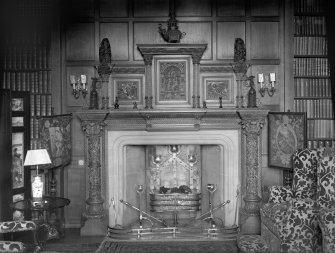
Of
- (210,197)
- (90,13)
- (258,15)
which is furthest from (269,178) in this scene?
(90,13)

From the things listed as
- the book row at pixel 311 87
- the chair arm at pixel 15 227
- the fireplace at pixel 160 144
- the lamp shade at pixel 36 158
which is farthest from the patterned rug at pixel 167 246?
the book row at pixel 311 87

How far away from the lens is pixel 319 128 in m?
6.80

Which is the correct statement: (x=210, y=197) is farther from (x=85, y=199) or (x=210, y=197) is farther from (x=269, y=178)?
(x=85, y=199)

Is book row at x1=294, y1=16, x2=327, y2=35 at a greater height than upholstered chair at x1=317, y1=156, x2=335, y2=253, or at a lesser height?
greater

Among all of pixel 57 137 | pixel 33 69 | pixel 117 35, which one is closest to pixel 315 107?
pixel 117 35

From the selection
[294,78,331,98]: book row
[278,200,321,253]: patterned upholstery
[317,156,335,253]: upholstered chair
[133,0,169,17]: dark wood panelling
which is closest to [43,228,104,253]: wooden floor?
[278,200,321,253]: patterned upholstery

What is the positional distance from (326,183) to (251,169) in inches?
52.8

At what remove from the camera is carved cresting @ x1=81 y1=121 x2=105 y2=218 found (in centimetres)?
666

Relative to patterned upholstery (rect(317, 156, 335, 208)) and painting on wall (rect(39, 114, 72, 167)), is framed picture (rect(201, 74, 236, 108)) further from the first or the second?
painting on wall (rect(39, 114, 72, 167))

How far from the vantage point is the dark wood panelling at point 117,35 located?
22.2 ft

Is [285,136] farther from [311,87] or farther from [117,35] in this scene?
[117,35]

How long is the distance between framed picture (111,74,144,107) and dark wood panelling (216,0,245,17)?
145 cm

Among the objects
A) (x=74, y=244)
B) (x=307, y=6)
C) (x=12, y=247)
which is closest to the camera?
(x=12, y=247)

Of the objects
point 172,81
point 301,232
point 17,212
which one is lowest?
point 17,212
